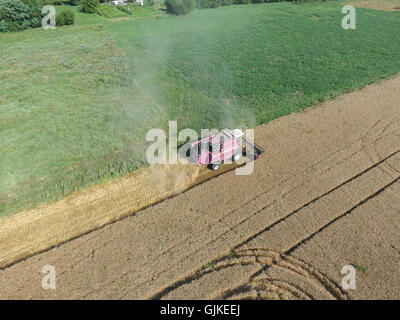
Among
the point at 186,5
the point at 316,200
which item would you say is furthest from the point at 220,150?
the point at 186,5

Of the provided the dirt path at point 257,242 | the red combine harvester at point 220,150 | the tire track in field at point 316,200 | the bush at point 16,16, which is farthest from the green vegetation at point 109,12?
the tire track in field at point 316,200

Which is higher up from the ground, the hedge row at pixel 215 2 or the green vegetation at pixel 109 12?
the hedge row at pixel 215 2

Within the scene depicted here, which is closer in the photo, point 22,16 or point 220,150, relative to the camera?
point 220,150

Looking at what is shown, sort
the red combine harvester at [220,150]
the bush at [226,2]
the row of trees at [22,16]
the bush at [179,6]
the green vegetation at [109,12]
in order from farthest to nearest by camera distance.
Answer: the bush at [226,2]
the bush at [179,6]
the green vegetation at [109,12]
the row of trees at [22,16]
the red combine harvester at [220,150]

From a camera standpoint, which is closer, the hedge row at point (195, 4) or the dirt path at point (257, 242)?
the dirt path at point (257, 242)

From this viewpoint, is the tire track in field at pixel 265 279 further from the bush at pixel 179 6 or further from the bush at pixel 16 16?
the bush at pixel 179 6

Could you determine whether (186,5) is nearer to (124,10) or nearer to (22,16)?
(124,10)

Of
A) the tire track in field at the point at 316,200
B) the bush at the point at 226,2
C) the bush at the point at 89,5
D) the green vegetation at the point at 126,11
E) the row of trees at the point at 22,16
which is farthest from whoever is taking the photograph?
the bush at the point at 226,2
